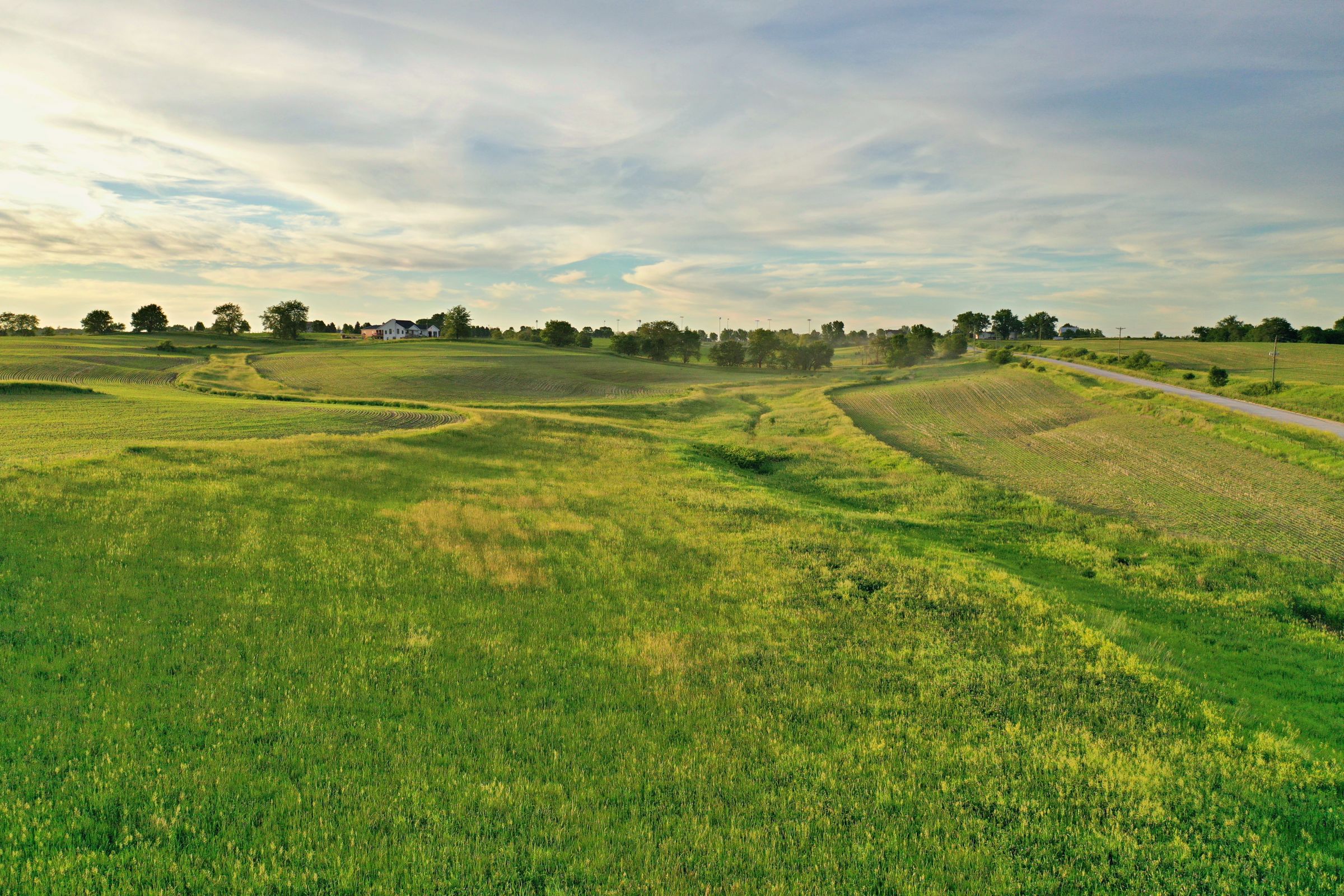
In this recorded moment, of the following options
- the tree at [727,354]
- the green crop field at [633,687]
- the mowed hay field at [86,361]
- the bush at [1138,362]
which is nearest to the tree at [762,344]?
the tree at [727,354]

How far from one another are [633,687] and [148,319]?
637ft

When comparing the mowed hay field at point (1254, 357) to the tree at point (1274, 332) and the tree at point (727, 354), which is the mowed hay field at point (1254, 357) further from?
the tree at point (727, 354)

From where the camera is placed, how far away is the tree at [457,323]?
172 meters

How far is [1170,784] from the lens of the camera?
8266 mm

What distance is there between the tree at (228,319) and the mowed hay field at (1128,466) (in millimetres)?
162901

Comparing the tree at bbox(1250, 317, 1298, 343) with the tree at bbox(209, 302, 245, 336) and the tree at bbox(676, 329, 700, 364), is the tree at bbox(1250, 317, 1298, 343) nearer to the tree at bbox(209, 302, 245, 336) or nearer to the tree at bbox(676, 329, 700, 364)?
the tree at bbox(676, 329, 700, 364)

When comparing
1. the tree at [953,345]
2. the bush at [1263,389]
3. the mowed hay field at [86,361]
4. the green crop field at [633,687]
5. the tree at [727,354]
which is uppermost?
the tree at [953,345]

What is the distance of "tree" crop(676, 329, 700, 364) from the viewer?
163000 millimetres

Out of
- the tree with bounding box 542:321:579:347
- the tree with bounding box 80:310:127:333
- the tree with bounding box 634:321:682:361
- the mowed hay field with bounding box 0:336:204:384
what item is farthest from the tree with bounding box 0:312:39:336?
the tree with bounding box 634:321:682:361

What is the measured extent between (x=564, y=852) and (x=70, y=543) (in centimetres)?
1507

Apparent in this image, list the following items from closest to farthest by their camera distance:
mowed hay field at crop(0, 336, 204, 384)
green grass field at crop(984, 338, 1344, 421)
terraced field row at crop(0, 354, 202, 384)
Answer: green grass field at crop(984, 338, 1344, 421), terraced field row at crop(0, 354, 202, 384), mowed hay field at crop(0, 336, 204, 384)

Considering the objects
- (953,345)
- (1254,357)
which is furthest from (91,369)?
(953,345)

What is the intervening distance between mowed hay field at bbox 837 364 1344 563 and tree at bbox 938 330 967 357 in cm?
12064

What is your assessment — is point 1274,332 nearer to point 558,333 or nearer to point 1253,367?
point 1253,367
